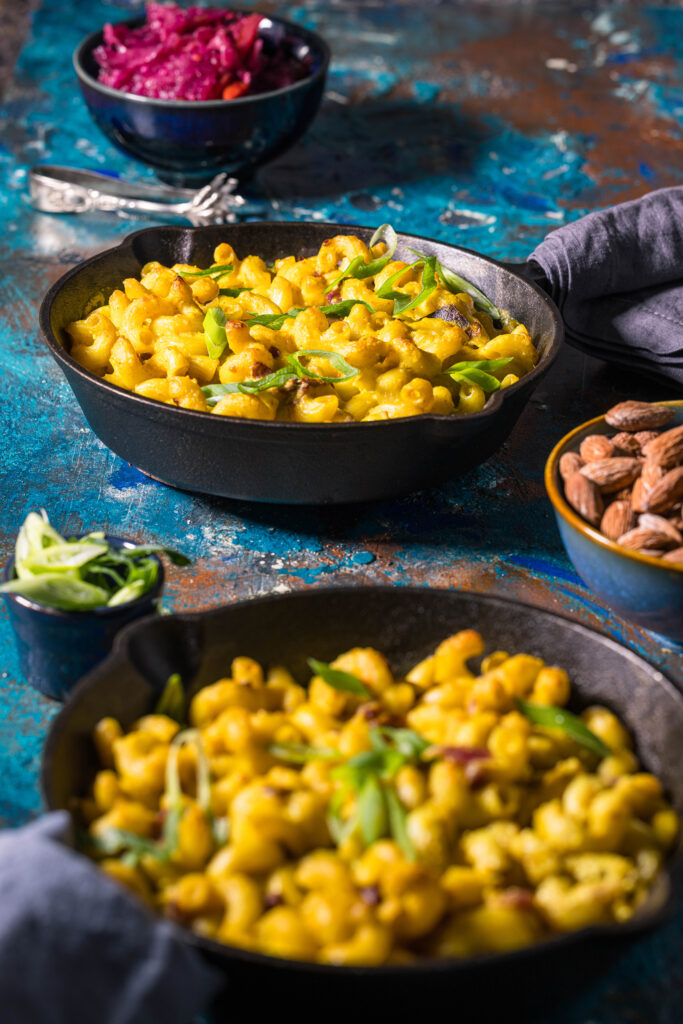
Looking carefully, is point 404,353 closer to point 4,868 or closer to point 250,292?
point 250,292

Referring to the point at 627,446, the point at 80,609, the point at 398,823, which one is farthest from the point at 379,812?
the point at 627,446

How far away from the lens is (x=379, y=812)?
787 millimetres

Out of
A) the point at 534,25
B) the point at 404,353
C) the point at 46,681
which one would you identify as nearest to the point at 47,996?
the point at 46,681

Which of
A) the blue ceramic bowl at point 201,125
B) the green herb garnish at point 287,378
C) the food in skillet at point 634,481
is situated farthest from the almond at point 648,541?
the blue ceramic bowl at point 201,125

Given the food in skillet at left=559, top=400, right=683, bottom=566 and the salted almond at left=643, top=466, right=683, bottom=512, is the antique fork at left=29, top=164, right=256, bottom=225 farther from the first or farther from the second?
the salted almond at left=643, top=466, right=683, bottom=512

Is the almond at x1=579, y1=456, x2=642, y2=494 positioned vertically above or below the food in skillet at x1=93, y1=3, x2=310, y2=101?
below

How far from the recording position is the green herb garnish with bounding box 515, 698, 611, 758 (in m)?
0.88

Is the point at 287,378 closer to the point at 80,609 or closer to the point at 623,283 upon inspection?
the point at 80,609

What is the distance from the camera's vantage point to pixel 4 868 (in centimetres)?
68

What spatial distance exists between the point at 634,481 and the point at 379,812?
53 cm

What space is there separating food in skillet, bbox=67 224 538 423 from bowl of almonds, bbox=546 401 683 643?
7.2 inches

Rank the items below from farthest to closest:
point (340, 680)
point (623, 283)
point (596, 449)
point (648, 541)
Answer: point (623, 283) < point (596, 449) < point (648, 541) < point (340, 680)

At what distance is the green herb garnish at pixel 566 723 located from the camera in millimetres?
877

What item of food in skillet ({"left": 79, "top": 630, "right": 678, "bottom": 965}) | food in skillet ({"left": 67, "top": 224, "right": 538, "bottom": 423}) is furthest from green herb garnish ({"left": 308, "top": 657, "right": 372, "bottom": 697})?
food in skillet ({"left": 67, "top": 224, "right": 538, "bottom": 423})
